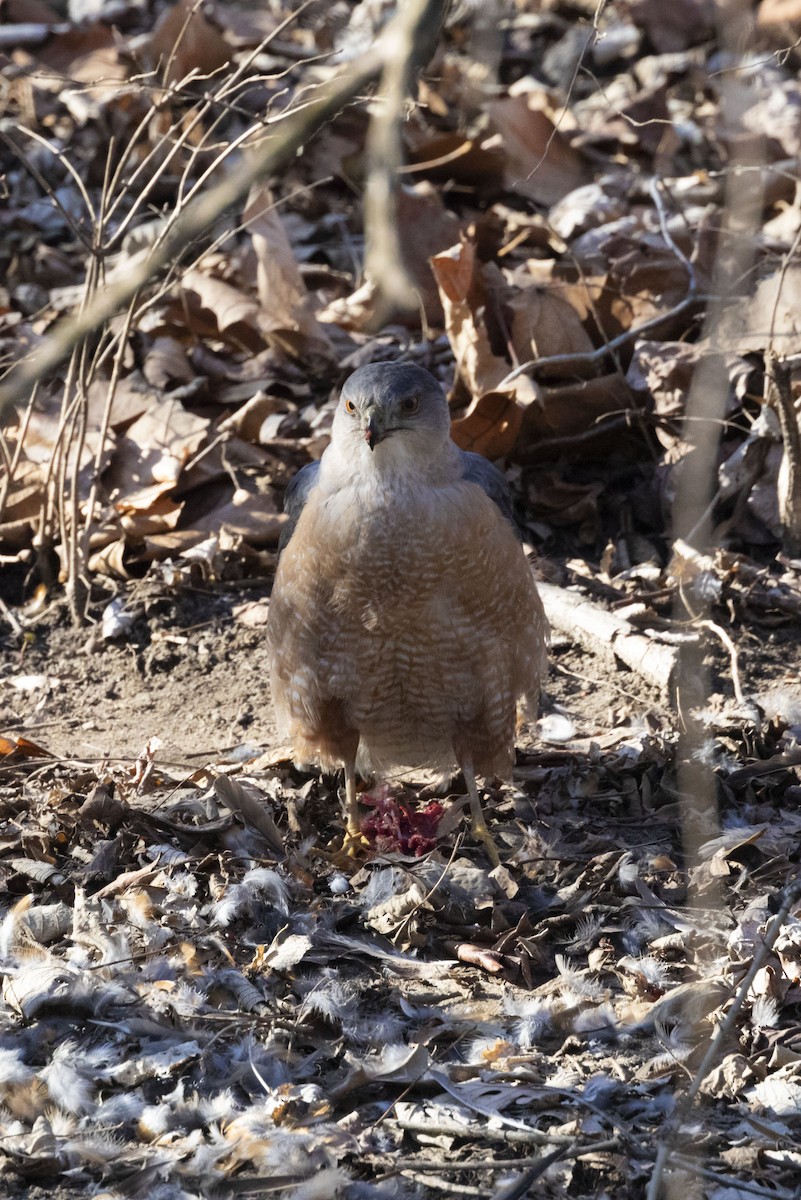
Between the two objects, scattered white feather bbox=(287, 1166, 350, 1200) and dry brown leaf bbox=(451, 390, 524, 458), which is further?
dry brown leaf bbox=(451, 390, 524, 458)

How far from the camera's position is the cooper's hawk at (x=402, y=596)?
423cm

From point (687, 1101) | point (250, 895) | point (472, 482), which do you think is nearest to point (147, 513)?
point (472, 482)

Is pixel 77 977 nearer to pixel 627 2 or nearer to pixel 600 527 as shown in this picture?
pixel 600 527

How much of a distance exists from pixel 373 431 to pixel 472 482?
17.3 inches

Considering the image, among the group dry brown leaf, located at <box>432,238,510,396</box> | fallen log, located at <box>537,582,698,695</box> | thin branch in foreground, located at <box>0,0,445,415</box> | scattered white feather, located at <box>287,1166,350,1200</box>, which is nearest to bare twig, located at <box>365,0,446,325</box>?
thin branch in foreground, located at <box>0,0,445,415</box>

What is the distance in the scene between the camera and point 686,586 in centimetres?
564

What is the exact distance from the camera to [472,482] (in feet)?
14.5

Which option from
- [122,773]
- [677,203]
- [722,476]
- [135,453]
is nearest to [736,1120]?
[122,773]

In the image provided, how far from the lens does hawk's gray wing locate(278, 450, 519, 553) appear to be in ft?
14.9

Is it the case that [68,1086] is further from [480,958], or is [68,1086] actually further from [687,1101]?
[687,1101]

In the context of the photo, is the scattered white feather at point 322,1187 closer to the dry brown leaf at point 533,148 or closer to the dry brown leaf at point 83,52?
the dry brown leaf at point 533,148

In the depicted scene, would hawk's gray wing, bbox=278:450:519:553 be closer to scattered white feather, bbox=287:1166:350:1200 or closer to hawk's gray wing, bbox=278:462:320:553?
hawk's gray wing, bbox=278:462:320:553

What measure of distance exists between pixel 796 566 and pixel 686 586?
518 millimetres

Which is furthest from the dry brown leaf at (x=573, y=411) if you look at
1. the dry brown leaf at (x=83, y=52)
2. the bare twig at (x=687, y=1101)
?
the dry brown leaf at (x=83, y=52)
